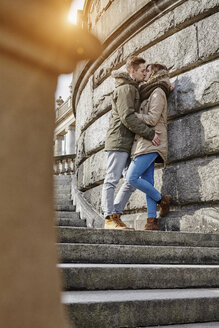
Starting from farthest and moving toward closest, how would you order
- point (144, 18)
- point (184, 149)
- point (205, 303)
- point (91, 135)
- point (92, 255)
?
point (91, 135), point (144, 18), point (184, 149), point (92, 255), point (205, 303)

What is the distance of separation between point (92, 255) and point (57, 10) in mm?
2299

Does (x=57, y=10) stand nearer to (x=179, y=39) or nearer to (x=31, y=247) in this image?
(x=31, y=247)

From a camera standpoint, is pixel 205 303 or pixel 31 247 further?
pixel 205 303

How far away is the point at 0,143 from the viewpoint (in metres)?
0.54

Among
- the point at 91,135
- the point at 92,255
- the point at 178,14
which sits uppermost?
the point at 178,14

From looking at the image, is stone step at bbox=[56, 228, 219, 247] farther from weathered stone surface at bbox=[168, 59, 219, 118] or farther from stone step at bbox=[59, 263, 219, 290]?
weathered stone surface at bbox=[168, 59, 219, 118]

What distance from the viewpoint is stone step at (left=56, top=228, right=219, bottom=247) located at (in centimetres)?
305

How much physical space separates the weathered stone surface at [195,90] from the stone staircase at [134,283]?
196 cm

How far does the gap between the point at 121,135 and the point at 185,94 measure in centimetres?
102

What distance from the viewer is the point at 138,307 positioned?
2033 millimetres

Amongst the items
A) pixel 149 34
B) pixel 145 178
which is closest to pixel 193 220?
pixel 145 178

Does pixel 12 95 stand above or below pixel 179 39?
below

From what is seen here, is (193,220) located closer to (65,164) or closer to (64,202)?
(64,202)

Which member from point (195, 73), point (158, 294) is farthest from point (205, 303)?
point (195, 73)
